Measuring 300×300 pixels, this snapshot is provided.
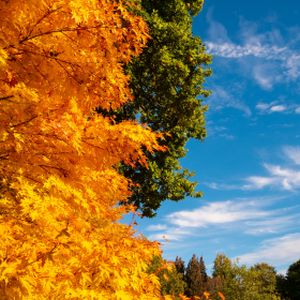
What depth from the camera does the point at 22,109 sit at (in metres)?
5.84

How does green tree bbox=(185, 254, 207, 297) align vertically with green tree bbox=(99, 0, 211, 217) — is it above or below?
above

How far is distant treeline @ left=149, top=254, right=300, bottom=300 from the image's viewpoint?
139 feet

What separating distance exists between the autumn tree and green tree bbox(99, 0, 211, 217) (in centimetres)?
929

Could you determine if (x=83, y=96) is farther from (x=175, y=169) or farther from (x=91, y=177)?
(x=175, y=169)

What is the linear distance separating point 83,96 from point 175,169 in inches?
444

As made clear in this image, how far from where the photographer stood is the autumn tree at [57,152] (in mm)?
5711

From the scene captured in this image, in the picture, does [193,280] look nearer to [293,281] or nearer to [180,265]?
[180,265]

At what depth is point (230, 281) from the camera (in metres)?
42.9

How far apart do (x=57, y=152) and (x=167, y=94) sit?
37.1 feet

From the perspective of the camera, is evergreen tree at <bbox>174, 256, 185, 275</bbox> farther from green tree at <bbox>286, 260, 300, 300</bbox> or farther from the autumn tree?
the autumn tree

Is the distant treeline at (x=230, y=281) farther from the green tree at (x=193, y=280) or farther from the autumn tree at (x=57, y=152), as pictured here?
the autumn tree at (x=57, y=152)

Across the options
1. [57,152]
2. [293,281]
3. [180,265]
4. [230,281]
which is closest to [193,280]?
[180,265]

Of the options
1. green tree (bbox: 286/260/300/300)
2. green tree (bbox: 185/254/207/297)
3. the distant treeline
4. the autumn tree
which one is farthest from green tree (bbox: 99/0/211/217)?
green tree (bbox: 286/260/300/300)

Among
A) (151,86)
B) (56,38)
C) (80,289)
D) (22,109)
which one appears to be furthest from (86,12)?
(151,86)
